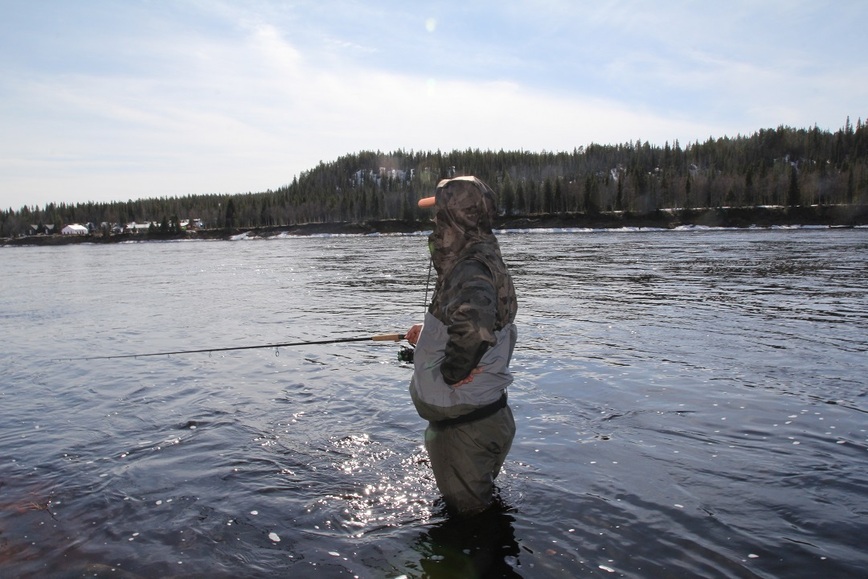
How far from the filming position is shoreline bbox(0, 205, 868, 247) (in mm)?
108188

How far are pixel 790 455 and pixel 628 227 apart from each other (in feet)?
378

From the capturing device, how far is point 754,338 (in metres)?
13.3

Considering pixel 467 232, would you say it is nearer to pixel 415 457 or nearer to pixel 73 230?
pixel 415 457

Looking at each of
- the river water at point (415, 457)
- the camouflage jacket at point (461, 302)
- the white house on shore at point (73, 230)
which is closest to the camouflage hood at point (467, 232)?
the camouflage jacket at point (461, 302)

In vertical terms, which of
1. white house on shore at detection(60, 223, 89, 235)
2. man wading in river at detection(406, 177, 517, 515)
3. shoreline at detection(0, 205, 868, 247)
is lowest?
man wading in river at detection(406, 177, 517, 515)

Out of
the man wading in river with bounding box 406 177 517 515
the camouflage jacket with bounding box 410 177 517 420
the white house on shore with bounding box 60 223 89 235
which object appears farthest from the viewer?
the white house on shore with bounding box 60 223 89 235

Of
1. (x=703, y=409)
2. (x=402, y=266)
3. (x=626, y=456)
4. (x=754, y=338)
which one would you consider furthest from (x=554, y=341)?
(x=402, y=266)

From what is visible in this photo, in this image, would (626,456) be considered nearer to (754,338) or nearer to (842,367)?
(842,367)

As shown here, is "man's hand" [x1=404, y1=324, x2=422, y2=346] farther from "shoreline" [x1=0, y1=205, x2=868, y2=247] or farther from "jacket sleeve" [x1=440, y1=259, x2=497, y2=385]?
"shoreline" [x1=0, y1=205, x2=868, y2=247]

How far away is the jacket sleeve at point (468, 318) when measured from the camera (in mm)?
4512

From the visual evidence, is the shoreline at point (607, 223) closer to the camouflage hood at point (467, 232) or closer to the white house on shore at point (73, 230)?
the white house on shore at point (73, 230)

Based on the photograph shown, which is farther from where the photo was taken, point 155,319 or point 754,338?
point 155,319

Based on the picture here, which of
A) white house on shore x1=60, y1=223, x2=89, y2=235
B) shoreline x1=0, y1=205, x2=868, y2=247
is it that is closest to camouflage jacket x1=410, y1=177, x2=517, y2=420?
shoreline x1=0, y1=205, x2=868, y2=247

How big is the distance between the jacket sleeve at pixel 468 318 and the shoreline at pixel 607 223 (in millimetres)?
95244
